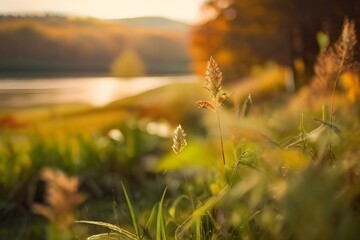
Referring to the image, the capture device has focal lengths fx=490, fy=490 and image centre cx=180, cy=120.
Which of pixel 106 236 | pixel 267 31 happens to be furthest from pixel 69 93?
pixel 106 236

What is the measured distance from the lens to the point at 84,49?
81125 millimetres

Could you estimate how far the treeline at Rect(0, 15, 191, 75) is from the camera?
68.3 metres

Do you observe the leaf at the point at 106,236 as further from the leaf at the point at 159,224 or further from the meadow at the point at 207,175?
the leaf at the point at 159,224

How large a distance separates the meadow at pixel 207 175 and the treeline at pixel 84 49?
6195 cm

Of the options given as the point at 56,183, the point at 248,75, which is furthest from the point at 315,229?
the point at 248,75

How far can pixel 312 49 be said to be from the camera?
11.9 meters

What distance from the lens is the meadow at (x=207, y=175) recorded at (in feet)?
2.55

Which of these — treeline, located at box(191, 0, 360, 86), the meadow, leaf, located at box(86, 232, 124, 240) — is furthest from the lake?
leaf, located at box(86, 232, 124, 240)

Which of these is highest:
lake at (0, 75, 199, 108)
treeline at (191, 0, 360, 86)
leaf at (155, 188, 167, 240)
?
treeline at (191, 0, 360, 86)

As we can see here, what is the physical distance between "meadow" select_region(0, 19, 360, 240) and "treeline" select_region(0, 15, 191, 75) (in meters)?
62.0

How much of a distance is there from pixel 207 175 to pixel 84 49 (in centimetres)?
8108

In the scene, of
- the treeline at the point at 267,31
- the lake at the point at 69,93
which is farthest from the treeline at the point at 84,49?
the treeline at the point at 267,31

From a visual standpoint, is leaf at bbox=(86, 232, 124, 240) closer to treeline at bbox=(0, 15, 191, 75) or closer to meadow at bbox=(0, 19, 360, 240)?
meadow at bbox=(0, 19, 360, 240)

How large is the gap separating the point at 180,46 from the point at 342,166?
290 feet
